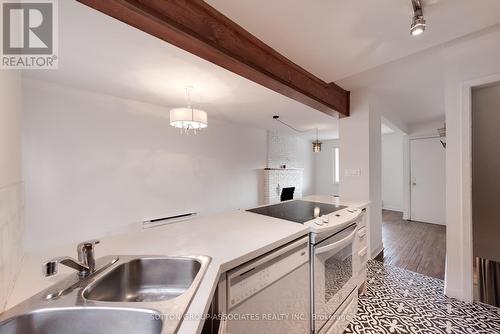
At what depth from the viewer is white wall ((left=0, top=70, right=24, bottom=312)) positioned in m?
0.60

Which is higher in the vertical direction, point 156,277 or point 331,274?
point 156,277

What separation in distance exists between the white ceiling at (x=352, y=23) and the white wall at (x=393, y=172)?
193 inches

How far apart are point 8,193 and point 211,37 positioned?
1260mm

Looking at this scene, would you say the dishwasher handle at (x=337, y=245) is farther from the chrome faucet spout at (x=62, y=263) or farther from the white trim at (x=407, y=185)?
the white trim at (x=407, y=185)

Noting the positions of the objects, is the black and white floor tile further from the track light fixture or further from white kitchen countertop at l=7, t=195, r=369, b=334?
the track light fixture

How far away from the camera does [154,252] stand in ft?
3.00

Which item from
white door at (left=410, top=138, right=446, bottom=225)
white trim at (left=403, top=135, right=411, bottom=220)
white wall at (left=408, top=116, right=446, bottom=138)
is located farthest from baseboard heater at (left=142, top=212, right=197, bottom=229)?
white wall at (left=408, top=116, right=446, bottom=138)

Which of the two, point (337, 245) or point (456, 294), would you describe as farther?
point (456, 294)

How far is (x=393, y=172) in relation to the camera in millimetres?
5836

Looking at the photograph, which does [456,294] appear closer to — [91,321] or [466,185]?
[466,185]

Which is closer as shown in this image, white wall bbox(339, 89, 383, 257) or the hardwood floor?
the hardwood floor

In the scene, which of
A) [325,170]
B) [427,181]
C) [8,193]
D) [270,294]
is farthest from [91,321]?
[325,170]

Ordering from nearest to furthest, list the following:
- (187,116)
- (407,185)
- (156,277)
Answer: (156,277)
(187,116)
(407,185)

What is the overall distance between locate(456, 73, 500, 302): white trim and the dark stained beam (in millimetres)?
1454
